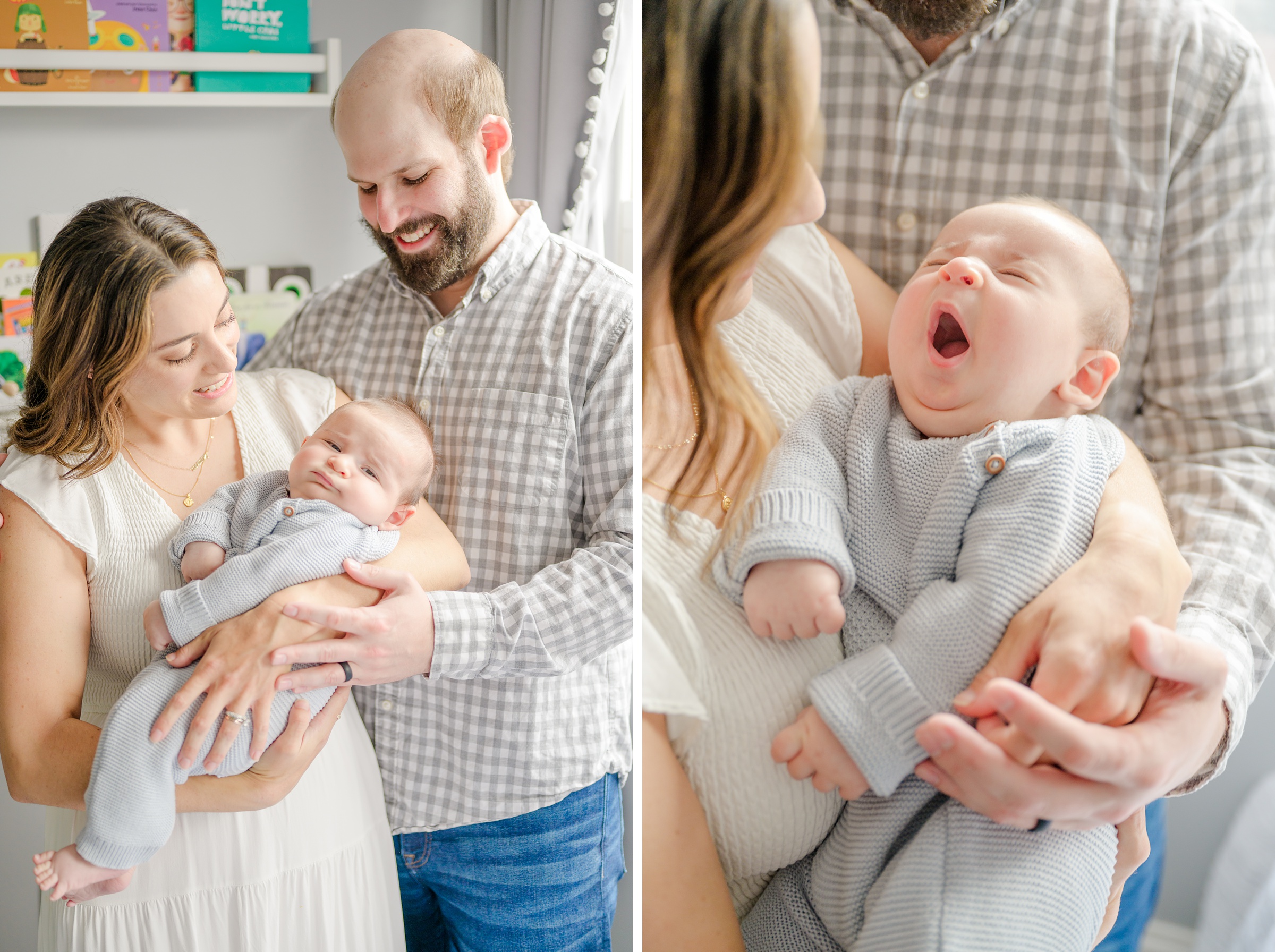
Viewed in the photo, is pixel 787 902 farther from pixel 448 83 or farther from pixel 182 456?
pixel 448 83

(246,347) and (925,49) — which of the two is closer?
(925,49)

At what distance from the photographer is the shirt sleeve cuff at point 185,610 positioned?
0.62 metres

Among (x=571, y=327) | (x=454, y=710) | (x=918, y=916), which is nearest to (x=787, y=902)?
(x=918, y=916)

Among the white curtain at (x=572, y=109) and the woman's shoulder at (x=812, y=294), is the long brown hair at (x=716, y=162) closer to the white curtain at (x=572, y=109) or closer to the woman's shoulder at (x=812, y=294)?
the woman's shoulder at (x=812, y=294)

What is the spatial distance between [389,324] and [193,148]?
0.64 feet

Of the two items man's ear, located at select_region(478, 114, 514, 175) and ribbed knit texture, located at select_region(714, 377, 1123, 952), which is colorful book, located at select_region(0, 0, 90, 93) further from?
ribbed knit texture, located at select_region(714, 377, 1123, 952)

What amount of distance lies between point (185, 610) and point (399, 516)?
6.5 inches

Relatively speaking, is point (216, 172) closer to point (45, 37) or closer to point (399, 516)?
point (45, 37)

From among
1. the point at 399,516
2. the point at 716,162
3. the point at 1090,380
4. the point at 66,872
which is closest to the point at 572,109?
the point at 716,162

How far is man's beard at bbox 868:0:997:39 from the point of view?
0.55 meters

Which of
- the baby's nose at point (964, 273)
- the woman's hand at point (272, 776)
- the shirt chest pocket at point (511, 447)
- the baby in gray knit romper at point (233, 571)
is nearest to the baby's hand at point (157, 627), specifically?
the baby in gray knit romper at point (233, 571)

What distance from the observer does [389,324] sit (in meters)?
0.74

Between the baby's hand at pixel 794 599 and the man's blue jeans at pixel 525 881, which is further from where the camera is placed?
the man's blue jeans at pixel 525 881

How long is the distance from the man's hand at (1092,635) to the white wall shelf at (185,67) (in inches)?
25.3
